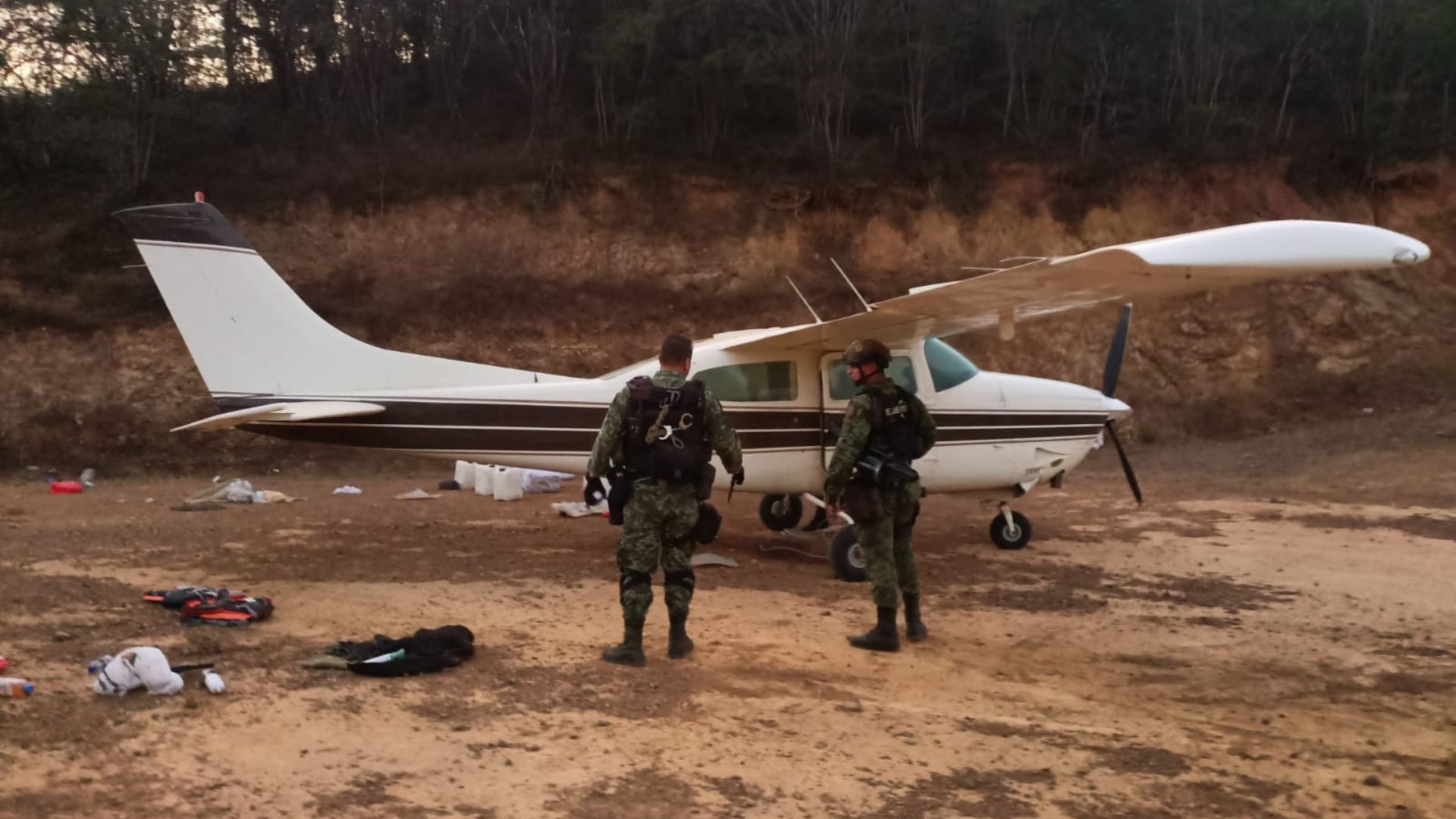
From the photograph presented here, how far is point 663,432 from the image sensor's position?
243 inches

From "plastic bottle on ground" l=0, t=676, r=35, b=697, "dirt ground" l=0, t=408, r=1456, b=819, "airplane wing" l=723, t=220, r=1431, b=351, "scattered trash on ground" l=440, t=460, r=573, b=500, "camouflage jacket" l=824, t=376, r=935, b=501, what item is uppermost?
"airplane wing" l=723, t=220, r=1431, b=351

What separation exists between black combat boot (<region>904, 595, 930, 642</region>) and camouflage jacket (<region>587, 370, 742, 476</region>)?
1660 mm

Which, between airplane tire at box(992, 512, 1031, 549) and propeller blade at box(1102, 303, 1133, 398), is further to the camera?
propeller blade at box(1102, 303, 1133, 398)

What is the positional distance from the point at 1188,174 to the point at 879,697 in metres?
22.7

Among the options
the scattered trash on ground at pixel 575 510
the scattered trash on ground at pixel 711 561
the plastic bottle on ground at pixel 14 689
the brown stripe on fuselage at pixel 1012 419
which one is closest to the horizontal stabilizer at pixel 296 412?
the scattered trash on ground at pixel 711 561

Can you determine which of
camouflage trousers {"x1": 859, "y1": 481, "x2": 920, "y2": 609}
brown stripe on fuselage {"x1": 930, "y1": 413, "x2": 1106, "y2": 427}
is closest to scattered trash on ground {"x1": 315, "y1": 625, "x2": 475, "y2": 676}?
camouflage trousers {"x1": 859, "y1": 481, "x2": 920, "y2": 609}

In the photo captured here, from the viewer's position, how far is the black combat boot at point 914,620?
698 centimetres

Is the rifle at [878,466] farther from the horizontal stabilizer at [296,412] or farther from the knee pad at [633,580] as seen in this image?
the horizontal stabilizer at [296,412]

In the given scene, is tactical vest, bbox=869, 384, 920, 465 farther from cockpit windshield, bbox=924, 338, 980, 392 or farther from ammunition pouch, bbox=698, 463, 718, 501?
cockpit windshield, bbox=924, 338, 980, 392

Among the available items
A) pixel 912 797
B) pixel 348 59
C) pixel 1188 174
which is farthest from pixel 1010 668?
pixel 348 59

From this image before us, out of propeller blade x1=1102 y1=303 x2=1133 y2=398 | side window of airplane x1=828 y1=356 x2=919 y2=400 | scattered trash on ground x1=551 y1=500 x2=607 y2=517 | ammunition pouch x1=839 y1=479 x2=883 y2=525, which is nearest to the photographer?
ammunition pouch x1=839 y1=479 x2=883 y2=525

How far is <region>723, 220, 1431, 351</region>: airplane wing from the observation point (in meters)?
5.82

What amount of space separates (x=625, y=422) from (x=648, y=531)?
68cm

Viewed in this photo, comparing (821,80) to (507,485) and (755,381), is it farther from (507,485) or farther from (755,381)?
(755,381)
